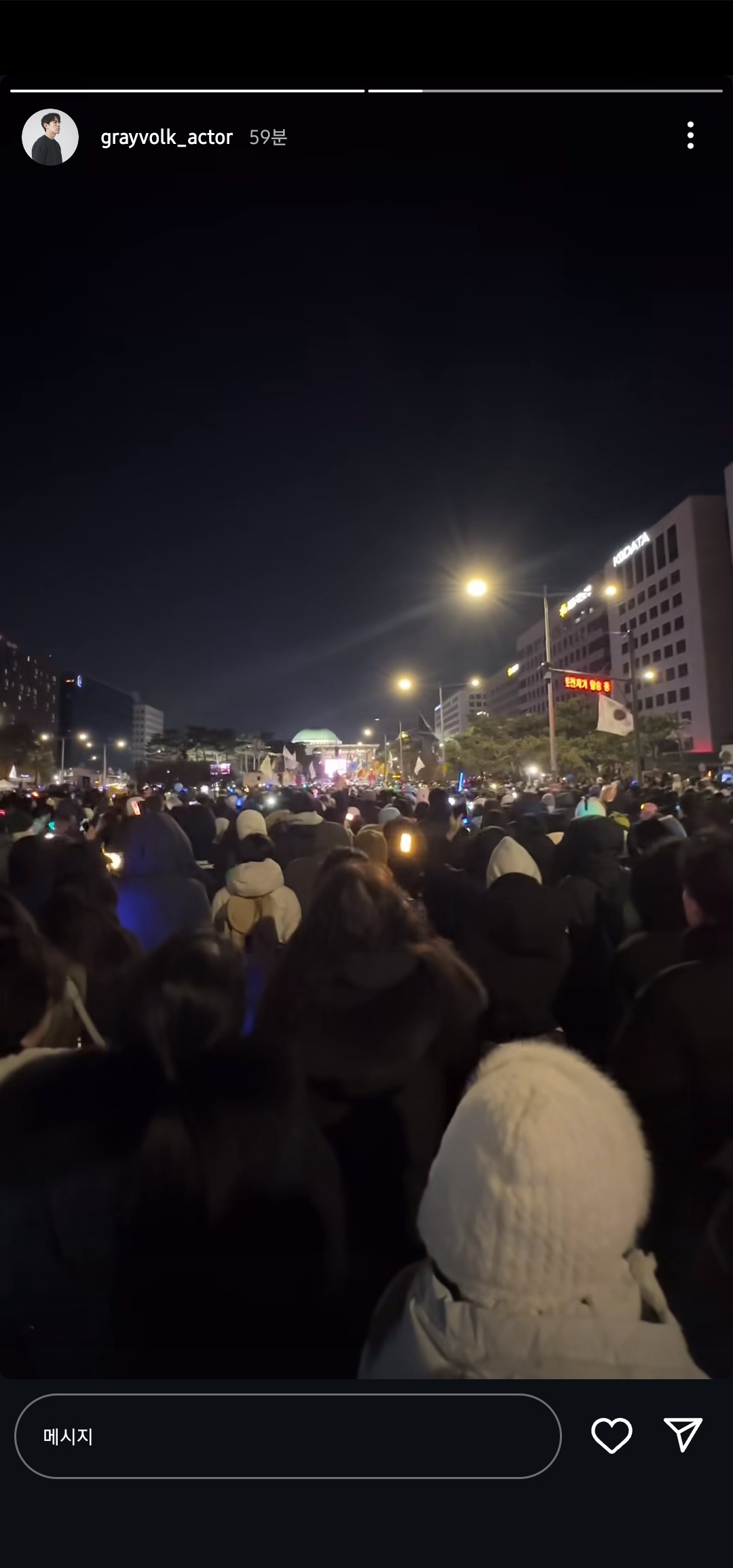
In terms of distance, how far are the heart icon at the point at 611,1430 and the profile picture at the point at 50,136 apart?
3191mm

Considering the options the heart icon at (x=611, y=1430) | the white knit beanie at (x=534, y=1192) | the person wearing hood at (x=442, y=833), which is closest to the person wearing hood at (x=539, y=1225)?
the white knit beanie at (x=534, y=1192)

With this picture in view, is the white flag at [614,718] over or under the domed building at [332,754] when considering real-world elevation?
under

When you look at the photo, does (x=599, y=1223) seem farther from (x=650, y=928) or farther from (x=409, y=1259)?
(x=650, y=928)

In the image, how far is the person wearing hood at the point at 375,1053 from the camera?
6.17 feet

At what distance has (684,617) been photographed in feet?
155

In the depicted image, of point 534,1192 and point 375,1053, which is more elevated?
point 534,1192

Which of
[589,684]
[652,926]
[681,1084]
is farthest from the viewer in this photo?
[589,684]

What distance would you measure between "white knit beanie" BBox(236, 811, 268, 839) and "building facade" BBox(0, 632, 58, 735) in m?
1.60

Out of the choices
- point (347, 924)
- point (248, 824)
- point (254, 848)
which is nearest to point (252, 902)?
point (254, 848)

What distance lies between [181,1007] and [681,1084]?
1.24m

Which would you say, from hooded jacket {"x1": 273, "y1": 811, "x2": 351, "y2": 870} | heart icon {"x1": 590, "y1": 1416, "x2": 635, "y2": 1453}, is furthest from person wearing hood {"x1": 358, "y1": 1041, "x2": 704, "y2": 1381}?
hooded jacket {"x1": 273, "y1": 811, "x2": 351, "y2": 870}

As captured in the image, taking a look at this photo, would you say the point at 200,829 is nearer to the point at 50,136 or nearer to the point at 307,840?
the point at 307,840

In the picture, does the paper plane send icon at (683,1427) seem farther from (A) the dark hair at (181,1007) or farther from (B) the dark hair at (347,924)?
(B) the dark hair at (347,924)

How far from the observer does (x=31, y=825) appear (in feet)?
21.1
